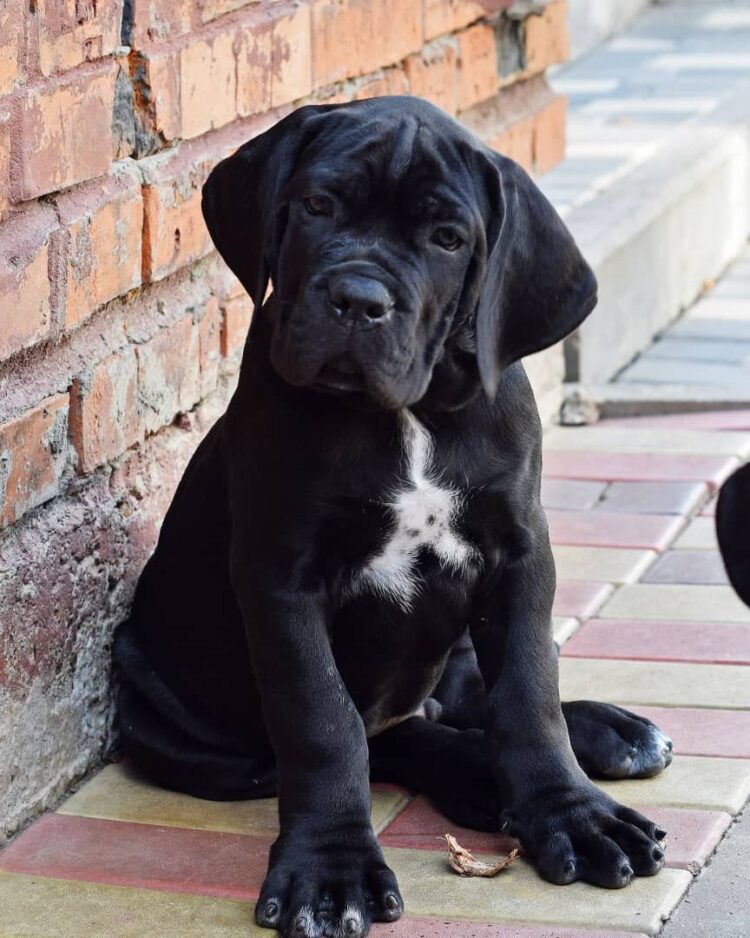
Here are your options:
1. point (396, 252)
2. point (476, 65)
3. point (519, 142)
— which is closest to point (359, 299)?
point (396, 252)

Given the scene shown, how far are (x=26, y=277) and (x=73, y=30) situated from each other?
1.42 ft

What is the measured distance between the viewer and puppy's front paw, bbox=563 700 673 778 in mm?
2945

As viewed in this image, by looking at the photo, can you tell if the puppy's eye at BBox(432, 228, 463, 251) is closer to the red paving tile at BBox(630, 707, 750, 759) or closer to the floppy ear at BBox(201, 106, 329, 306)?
the floppy ear at BBox(201, 106, 329, 306)

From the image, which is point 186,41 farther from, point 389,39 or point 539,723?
point 539,723

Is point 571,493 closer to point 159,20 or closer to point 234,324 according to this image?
point 234,324

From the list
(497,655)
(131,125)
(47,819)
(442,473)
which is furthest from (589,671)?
(131,125)

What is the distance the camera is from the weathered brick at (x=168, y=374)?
3246 millimetres

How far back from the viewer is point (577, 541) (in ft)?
13.5

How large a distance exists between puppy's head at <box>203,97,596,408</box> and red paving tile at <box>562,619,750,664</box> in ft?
3.18

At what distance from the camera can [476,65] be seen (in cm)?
471

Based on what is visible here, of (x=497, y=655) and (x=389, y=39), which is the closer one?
(x=497, y=655)

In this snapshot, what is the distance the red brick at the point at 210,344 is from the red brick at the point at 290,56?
0.45 m

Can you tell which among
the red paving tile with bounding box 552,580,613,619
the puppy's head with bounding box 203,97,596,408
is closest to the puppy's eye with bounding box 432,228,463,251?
the puppy's head with bounding box 203,97,596,408

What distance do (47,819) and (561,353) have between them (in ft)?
8.62
